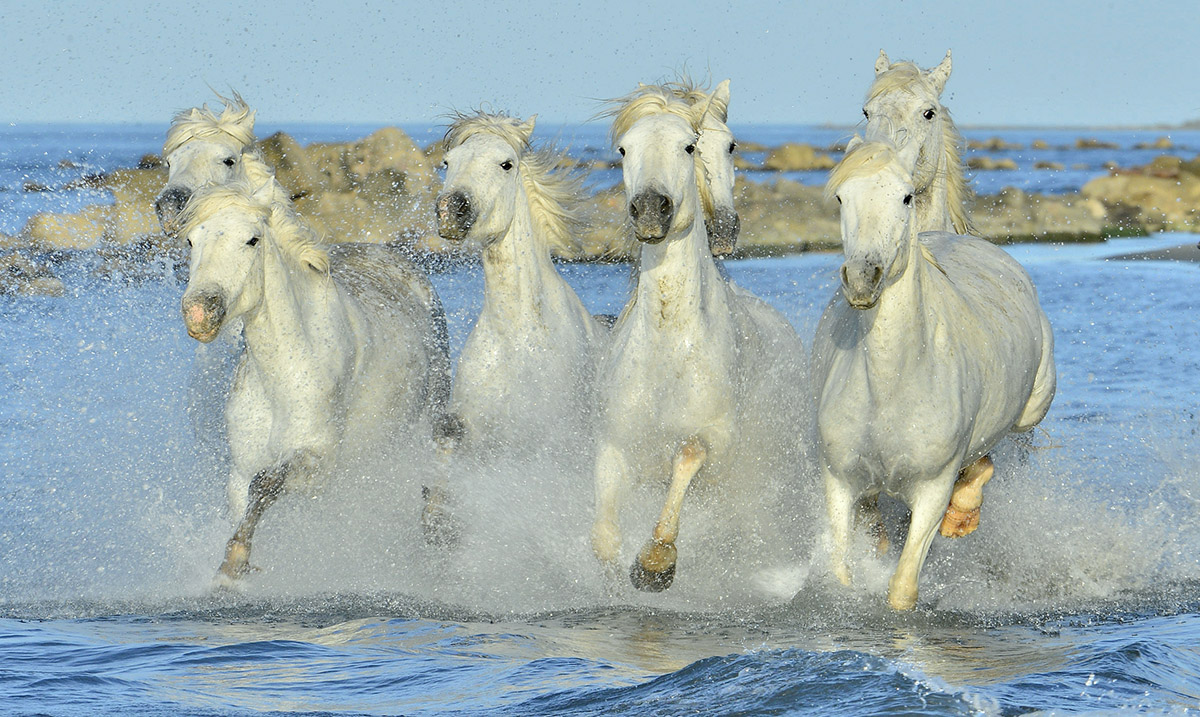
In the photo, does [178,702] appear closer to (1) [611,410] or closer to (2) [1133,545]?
(1) [611,410]

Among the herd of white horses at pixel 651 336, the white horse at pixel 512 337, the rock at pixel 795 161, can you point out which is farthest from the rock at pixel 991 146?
the white horse at pixel 512 337

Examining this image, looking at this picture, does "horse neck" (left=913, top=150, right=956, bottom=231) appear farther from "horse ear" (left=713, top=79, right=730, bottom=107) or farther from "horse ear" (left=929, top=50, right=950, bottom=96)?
"horse ear" (left=713, top=79, right=730, bottom=107)

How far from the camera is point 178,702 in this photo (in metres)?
4.68

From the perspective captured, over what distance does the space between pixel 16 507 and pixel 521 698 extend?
13.7 feet

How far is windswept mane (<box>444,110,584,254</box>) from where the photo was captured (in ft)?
22.0

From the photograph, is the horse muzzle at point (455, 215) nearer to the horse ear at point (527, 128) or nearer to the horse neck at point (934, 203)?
the horse ear at point (527, 128)

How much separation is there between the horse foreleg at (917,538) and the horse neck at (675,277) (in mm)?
1110

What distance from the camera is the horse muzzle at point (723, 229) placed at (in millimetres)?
5777

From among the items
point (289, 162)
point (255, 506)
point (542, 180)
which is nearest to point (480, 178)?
point (542, 180)

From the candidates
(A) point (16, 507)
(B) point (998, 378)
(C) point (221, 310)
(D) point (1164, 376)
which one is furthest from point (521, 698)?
(D) point (1164, 376)

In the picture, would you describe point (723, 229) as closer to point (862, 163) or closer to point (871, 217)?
point (862, 163)

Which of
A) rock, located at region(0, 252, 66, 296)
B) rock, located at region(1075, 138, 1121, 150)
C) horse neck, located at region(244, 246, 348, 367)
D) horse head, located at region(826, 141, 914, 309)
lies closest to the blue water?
horse neck, located at region(244, 246, 348, 367)

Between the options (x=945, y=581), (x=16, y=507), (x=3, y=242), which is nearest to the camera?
(x=945, y=581)

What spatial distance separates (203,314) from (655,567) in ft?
6.42
